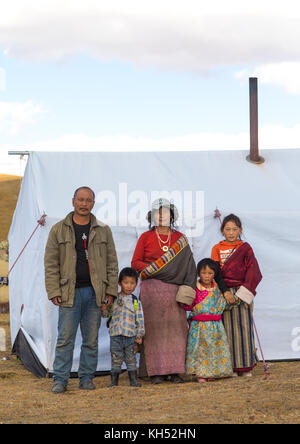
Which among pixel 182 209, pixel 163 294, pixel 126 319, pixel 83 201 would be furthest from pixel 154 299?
pixel 182 209

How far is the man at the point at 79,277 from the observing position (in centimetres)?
493

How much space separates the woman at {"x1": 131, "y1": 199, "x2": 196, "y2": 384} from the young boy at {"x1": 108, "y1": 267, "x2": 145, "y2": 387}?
0.45ft

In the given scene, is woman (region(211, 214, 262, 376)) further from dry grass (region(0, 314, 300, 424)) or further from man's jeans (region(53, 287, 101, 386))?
man's jeans (region(53, 287, 101, 386))

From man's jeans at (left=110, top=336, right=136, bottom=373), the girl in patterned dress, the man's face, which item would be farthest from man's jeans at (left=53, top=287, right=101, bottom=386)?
the girl in patterned dress

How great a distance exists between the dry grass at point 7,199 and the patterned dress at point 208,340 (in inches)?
1763

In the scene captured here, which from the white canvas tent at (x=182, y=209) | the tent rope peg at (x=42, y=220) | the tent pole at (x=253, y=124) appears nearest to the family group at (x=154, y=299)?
the white canvas tent at (x=182, y=209)

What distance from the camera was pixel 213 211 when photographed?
6.08 meters

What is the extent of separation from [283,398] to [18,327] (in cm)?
322

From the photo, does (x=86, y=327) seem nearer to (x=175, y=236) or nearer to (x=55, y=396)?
(x=55, y=396)

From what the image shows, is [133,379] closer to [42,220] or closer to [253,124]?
[42,220]

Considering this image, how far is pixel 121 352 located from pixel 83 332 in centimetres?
32

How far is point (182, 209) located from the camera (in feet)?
20.0
